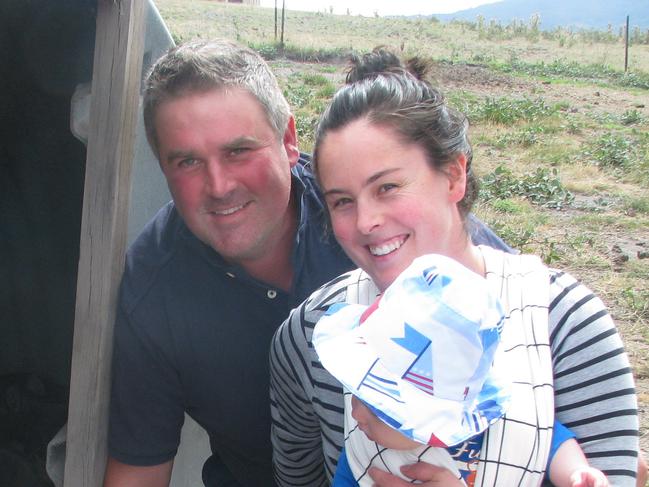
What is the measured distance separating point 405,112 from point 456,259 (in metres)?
0.38

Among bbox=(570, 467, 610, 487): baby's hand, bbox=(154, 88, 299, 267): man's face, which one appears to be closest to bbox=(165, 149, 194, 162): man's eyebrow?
bbox=(154, 88, 299, 267): man's face

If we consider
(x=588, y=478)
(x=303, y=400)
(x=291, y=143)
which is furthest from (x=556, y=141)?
(x=588, y=478)

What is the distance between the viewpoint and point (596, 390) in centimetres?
167

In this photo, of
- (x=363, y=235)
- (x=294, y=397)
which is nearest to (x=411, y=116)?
(x=363, y=235)

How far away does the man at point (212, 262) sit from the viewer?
7.22 feet

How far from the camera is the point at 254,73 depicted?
2281mm

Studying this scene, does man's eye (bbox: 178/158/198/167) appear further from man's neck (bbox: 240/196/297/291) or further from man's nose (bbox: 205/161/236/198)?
man's neck (bbox: 240/196/297/291)

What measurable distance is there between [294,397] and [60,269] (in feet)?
5.99

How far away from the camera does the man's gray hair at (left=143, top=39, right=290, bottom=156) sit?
2184 millimetres

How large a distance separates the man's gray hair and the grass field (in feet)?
1.06

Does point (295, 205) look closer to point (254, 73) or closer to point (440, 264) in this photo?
point (254, 73)

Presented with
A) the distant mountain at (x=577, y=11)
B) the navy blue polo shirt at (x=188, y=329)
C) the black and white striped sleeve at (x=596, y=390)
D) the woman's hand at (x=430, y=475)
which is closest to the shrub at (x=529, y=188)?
the navy blue polo shirt at (x=188, y=329)

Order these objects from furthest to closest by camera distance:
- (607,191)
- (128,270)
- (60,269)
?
1. (607,191)
2. (60,269)
3. (128,270)

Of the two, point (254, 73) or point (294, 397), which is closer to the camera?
point (294, 397)
